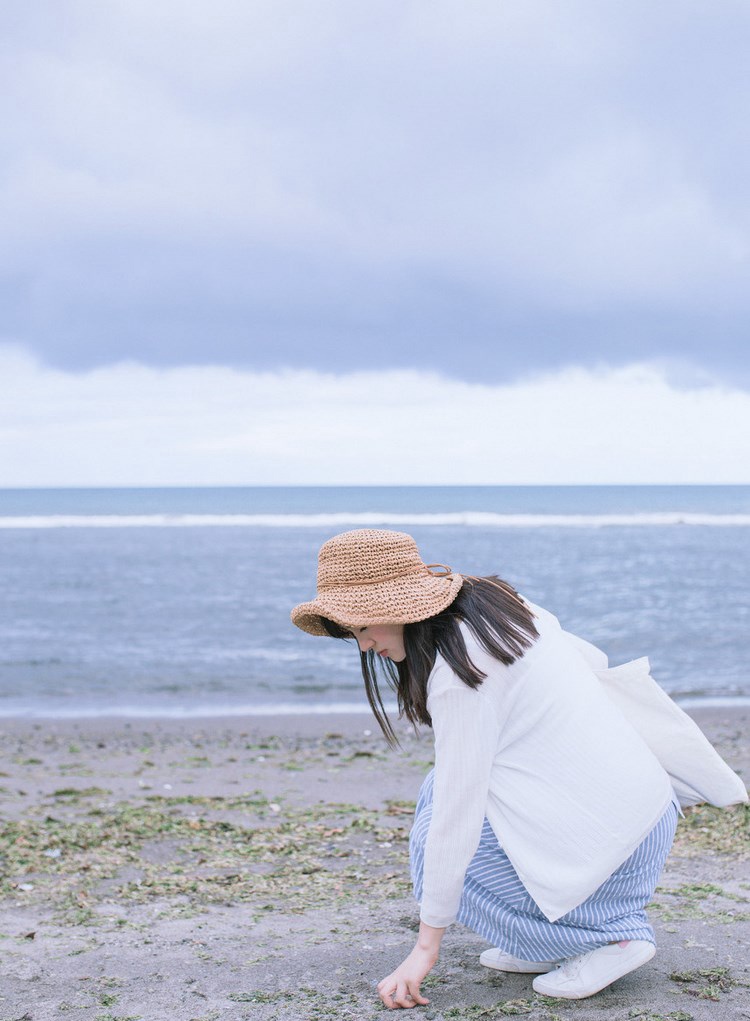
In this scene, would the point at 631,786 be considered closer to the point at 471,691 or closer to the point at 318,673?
the point at 471,691

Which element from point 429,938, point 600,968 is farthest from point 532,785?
point 600,968

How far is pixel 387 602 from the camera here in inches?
104

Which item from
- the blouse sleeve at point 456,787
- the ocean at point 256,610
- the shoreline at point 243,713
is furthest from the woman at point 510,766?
the ocean at point 256,610

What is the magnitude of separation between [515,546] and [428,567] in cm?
2858

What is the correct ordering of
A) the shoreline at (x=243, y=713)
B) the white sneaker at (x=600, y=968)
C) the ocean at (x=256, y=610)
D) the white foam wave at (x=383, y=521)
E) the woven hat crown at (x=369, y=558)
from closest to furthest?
the woven hat crown at (x=369, y=558) < the white sneaker at (x=600, y=968) < the shoreline at (x=243, y=713) < the ocean at (x=256, y=610) < the white foam wave at (x=383, y=521)

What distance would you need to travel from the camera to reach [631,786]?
8.85 ft

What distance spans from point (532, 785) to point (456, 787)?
0.22m

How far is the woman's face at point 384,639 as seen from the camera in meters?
2.71

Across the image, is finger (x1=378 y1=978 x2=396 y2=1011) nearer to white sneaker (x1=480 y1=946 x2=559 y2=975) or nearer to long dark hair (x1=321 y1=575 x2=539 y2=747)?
white sneaker (x1=480 y1=946 x2=559 y2=975)

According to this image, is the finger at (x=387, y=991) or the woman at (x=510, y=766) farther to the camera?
the finger at (x=387, y=991)

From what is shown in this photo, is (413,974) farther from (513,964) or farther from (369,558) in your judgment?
(369,558)

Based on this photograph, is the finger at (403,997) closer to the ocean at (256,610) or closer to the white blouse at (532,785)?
the white blouse at (532,785)

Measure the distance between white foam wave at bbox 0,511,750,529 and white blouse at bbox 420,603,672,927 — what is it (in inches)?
1583

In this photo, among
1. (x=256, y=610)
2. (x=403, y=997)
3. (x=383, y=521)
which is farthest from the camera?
(x=383, y=521)
